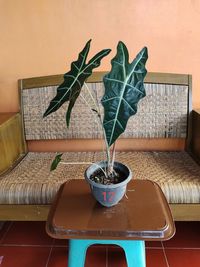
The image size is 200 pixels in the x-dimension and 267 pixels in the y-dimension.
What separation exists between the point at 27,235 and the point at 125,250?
0.78 meters

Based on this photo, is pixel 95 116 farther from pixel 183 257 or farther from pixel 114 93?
pixel 183 257

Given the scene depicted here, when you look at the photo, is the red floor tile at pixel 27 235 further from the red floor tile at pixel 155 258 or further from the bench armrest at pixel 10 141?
the red floor tile at pixel 155 258

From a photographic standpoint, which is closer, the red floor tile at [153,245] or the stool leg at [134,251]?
the stool leg at [134,251]

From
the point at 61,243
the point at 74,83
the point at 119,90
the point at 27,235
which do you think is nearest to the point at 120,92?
the point at 119,90

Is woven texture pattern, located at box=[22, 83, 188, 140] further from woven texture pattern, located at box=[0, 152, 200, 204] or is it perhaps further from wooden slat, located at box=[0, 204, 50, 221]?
wooden slat, located at box=[0, 204, 50, 221]

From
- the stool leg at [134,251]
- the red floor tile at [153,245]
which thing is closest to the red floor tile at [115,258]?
the red floor tile at [153,245]

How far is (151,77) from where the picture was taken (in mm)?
1476

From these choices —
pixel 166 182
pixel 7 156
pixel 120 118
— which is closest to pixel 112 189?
pixel 120 118

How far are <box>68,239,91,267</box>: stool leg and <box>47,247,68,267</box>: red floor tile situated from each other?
11.9 inches

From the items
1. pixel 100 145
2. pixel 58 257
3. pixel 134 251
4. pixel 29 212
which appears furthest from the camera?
pixel 100 145

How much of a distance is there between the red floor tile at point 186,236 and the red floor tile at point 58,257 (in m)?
0.53

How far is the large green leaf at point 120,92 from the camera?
0.73m

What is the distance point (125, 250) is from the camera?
85cm

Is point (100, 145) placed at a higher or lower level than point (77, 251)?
higher
